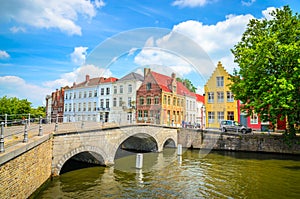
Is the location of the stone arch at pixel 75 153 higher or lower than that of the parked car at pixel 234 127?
lower

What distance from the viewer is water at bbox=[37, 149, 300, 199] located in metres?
10.3

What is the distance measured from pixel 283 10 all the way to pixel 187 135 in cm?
1637

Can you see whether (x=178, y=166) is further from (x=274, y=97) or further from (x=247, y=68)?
(x=247, y=68)

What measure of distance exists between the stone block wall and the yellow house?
25.8 meters

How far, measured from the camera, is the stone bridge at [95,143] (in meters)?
12.0

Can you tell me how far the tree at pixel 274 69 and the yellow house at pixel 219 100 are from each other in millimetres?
11612

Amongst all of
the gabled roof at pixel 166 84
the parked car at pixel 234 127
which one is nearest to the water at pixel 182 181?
the gabled roof at pixel 166 84

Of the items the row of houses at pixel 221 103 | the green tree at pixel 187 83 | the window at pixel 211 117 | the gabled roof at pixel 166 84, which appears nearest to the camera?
the green tree at pixel 187 83

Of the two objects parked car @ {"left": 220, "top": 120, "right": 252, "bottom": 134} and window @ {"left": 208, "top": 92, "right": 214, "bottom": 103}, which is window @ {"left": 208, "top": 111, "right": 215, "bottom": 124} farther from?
parked car @ {"left": 220, "top": 120, "right": 252, "bottom": 134}

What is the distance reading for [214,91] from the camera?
33.5m

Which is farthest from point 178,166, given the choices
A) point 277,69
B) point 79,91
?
point 79,91

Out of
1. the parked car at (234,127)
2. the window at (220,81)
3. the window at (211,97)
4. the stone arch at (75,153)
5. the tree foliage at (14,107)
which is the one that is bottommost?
the stone arch at (75,153)

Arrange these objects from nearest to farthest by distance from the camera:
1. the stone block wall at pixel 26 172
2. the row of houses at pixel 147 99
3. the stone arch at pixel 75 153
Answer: the stone block wall at pixel 26 172 < the row of houses at pixel 147 99 < the stone arch at pixel 75 153

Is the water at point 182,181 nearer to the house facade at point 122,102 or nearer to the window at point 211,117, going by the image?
the house facade at point 122,102
